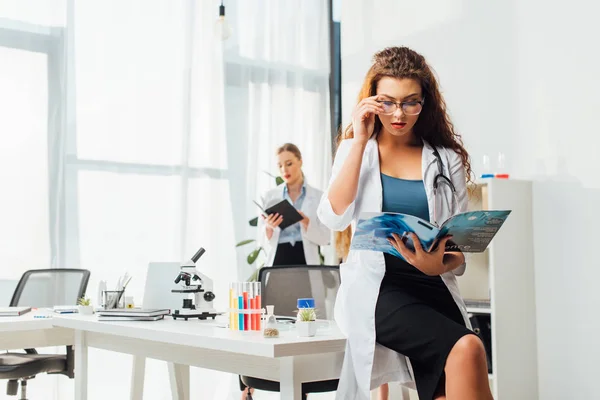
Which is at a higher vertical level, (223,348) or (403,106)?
(403,106)

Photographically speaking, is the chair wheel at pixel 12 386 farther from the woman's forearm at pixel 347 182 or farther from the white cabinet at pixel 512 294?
the white cabinet at pixel 512 294

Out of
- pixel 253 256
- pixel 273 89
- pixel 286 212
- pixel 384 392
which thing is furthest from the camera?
pixel 273 89

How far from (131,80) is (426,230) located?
3695 mm

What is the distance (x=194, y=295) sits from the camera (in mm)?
2650

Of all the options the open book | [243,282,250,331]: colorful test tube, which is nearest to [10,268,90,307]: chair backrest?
the open book

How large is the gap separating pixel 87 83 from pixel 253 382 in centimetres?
273

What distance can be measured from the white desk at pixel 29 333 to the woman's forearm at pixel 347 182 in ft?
4.85

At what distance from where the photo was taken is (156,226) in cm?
499

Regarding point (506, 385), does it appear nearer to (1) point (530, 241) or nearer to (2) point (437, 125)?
(1) point (530, 241)

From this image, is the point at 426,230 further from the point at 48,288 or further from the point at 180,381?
the point at 48,288

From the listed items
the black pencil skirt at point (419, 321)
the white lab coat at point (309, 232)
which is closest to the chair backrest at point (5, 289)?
the white lab coat at point (309, 232)

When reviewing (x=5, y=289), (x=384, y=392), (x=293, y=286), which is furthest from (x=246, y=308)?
(x=5, y=289)

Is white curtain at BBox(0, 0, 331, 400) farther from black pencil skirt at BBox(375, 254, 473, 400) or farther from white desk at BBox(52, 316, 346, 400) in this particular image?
black pencil skirt at BBox(375, 254, 473, 400)

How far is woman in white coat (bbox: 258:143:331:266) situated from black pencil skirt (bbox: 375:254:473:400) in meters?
2.76
